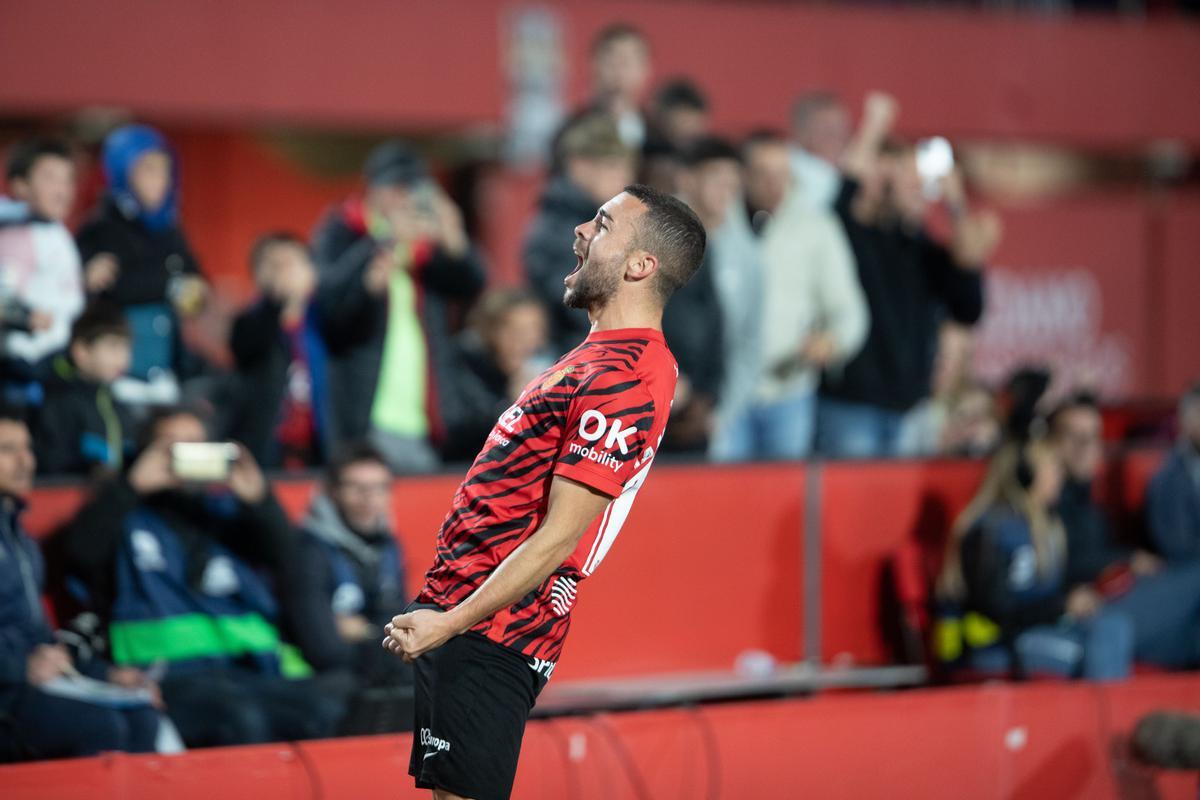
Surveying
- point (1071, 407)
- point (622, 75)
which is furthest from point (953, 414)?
point (622, 75)

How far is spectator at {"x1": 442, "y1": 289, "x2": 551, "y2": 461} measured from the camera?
725 centimetres

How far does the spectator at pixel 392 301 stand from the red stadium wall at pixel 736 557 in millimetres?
586

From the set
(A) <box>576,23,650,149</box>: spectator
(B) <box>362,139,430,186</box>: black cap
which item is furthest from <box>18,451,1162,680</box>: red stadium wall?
(A) <box>576,23,650,149</box>: spectator

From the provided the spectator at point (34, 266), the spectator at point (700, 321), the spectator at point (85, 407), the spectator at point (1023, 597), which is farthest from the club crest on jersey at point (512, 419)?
the spectator at point (1023, 597)

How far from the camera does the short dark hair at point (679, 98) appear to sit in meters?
8.51

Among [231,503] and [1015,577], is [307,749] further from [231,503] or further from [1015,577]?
[1015,577]

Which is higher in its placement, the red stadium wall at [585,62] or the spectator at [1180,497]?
the red stadium wall at [585,62]

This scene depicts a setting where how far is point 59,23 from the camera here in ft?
35.2

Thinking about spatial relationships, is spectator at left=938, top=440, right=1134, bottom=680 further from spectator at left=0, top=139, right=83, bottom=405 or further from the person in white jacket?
spectator at left=0, top=139, right=83, bottom=405

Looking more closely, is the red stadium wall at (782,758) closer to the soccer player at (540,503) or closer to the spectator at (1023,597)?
the spectator at (1023,597)

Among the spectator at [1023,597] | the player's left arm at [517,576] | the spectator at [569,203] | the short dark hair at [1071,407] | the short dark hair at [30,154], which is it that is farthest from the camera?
the short dark hair at [1071,407]

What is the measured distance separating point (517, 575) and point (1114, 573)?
4.90m

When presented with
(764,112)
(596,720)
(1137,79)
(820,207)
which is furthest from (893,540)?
(1137,79)

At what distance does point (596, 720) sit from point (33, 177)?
10.7 ft
